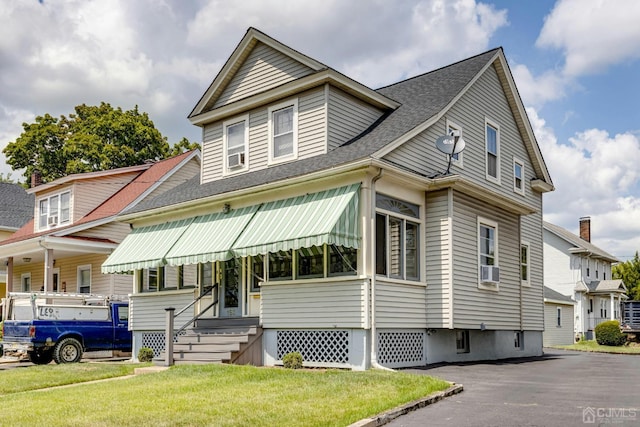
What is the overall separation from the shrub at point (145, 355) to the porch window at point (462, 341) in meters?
8.37

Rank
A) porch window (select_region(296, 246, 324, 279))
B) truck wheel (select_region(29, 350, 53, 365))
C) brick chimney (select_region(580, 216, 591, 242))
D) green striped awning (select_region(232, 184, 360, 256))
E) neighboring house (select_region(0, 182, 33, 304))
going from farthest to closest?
brick chimney (select_region(580, 216, 591, 242)), neighboring house (select_region(0, 182, 33, 304)), truck wheel (select_region(29, 350, 53, 365)), porch window (select_region(296, 246, 324, 279)), green striped awning (select_region(232, 184, 360, 256))

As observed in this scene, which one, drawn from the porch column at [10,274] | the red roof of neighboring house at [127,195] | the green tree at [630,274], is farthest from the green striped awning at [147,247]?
the green tree at [630,274]

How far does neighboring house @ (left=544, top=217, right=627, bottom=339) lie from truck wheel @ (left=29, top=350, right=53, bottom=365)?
113 feet

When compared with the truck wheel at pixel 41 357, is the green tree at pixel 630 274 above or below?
above

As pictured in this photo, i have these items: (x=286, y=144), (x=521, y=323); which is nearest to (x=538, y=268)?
(x=521, y=323)

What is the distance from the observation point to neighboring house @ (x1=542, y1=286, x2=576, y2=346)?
37.2m

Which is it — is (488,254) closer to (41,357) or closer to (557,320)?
(41,357)

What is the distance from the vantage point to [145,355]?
19.0 metres

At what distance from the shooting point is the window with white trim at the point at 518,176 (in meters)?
22.4

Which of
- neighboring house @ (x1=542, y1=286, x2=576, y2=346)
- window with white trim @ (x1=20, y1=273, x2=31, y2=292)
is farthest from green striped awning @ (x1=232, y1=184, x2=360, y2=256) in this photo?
neighboring house @ (x1=542, y1=286, x2=576, y2=346)

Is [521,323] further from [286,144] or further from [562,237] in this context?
[562,237]

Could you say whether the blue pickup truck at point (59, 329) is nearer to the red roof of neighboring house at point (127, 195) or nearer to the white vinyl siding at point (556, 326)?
the red roof of neighboring house at point (127, 195)

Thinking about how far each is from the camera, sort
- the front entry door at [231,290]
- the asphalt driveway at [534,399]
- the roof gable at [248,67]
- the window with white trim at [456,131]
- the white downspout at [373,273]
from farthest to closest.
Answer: the roof gable at [248,67], the window with white trim at [456,131], the front entry door at [231,290], the white downspout at [373,273], the asphalt driveway at [534,399]

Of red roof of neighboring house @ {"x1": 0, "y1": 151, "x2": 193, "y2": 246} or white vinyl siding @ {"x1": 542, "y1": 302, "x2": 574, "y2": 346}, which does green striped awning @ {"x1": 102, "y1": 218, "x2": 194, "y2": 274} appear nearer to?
red roof of neighboring house @ {"x1": 0, "y1": 151, "x2": 193, "y2": 246}
